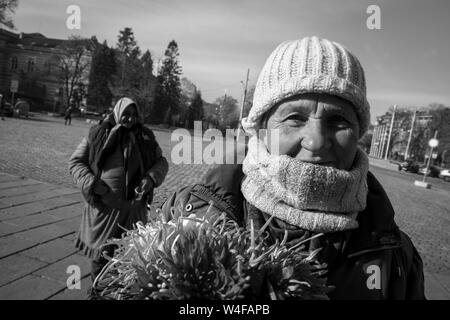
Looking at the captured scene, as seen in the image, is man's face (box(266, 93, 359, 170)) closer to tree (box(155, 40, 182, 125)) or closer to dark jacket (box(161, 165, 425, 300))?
dark jacket (box(161, 165, 425, 300))

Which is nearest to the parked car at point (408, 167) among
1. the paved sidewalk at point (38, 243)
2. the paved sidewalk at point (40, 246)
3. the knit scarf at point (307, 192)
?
the paved sidewalk at point (40, 246)

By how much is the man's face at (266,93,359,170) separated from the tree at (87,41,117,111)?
2321 inches

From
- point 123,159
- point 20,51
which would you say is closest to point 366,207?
point 123,159

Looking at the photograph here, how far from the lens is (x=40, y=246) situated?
162 inches

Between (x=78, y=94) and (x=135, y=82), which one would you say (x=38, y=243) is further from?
(x=78, y=94)

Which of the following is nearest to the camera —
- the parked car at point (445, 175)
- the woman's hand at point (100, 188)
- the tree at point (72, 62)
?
the woman's hand at point (100, 188)

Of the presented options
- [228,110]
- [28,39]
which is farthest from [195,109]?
[28,39]

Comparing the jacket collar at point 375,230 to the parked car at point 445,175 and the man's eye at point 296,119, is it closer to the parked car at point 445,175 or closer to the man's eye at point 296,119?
the man's eye at point 296,119

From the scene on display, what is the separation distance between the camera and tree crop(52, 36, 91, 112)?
47841 mm

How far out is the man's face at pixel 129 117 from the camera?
10.6 feet

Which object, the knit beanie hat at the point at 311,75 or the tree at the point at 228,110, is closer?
the knit beanie hat at the point at 311,75

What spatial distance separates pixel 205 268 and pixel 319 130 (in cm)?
71

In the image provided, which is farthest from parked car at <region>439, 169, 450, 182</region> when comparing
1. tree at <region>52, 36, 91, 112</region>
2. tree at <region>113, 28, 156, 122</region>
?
tree at <region>52, 36, 91, 112</region>

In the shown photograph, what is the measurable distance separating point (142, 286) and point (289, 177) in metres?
0.69
